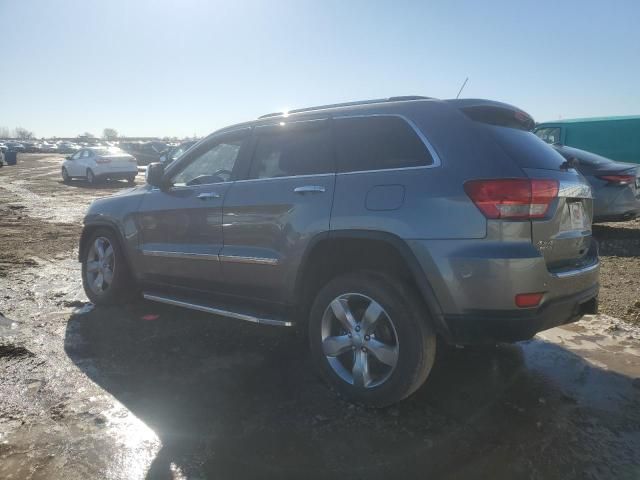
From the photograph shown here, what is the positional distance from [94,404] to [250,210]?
166 cm

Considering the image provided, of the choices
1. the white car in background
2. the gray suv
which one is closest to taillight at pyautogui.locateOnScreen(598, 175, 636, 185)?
the gray suv

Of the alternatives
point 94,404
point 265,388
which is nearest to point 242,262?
point 265,388

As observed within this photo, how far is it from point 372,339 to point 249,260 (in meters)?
1.15

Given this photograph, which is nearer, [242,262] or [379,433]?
[379,433]

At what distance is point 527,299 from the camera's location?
2.74 meters

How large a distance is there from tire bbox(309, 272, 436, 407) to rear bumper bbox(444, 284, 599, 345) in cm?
21

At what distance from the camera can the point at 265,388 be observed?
11.3 ft

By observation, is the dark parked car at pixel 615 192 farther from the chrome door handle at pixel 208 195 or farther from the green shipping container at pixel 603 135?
the chrome door handle at pixel 208 195

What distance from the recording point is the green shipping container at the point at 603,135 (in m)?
12.9

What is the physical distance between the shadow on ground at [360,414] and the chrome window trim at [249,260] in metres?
0.77

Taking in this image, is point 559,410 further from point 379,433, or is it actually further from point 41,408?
point 41,408

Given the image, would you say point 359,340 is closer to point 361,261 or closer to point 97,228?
point 361,261

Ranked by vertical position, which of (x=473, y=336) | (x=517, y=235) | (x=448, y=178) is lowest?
(x=473, y=336)

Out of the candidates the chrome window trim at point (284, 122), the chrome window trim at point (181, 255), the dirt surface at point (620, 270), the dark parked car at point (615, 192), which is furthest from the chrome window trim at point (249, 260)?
the dark parked car at point (615, 192)
